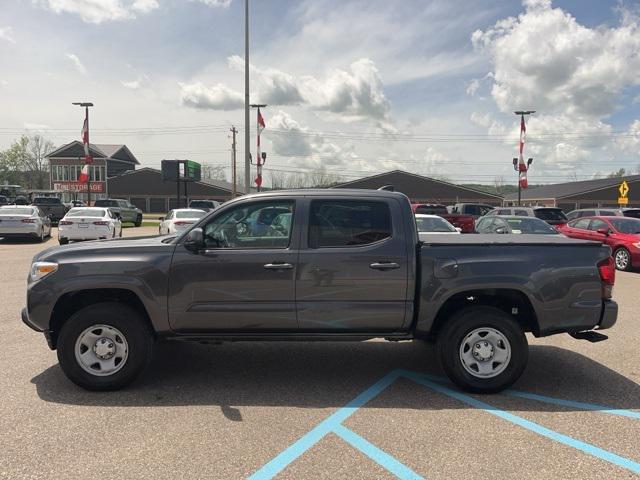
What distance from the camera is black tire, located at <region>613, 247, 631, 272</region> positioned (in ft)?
42.3

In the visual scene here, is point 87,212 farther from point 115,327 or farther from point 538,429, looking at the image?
point 538,429

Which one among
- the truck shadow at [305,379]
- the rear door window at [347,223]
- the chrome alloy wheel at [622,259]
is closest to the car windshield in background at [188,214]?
the truck shadow at [305,379]

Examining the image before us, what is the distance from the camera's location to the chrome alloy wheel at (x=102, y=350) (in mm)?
4395

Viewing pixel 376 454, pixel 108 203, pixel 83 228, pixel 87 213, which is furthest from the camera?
pixel 108 203

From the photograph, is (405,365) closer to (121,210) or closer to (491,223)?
(491,223)

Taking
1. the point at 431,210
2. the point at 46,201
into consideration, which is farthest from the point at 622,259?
the point at 46,201

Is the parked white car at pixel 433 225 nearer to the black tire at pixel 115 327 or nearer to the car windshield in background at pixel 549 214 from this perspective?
the black tire at pixel 115 327

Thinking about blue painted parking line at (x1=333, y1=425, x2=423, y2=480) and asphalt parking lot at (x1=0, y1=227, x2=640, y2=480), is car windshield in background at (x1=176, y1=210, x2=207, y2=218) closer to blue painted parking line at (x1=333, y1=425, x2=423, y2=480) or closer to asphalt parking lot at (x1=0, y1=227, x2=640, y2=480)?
asphalt parking lot at (x1=0, y1=227, x2=640, y2=480)

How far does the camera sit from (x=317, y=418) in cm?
390

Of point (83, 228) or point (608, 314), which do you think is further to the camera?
point (83, 228)

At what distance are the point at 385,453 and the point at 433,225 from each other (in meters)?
9.26

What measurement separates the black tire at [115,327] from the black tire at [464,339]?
2.73 metres

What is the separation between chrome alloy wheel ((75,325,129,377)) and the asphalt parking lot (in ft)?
0.79

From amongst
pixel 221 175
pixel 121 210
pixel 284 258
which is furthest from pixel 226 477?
pixel 221 175
